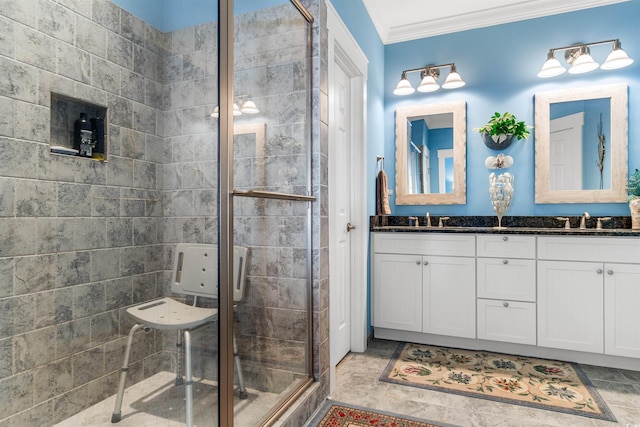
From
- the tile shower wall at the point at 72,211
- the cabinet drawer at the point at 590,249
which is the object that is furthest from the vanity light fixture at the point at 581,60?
the tile shower wall at the point at 72,211

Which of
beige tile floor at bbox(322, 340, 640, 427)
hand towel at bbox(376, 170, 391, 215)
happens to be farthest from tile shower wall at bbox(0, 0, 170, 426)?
hand towel at bbox(376, 170, 391, 215)

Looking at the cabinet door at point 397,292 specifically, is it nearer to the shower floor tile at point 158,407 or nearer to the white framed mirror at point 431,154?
the white framed mirror at point 431,154

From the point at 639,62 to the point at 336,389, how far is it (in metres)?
3.19

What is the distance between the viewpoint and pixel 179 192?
1.16m

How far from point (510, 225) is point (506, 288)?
677 mm

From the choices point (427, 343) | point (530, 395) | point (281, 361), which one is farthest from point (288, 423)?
point (427, 343)

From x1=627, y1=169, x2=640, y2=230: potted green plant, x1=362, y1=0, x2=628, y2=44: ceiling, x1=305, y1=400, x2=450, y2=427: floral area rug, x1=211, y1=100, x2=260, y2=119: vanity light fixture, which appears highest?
x1=362, y1=0, x2=628, y2=44: ceiling

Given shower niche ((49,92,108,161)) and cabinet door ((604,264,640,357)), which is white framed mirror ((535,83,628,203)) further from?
shower niche ((49,92,108,161))

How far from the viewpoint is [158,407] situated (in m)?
1.06

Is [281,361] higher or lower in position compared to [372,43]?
lower

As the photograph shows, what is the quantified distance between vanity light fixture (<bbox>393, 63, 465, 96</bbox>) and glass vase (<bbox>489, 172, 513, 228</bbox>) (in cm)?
85

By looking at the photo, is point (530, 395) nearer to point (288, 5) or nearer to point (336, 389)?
point (336, 389)

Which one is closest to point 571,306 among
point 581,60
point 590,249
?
point 590,249

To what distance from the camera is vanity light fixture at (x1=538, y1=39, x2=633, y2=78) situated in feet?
8.93
